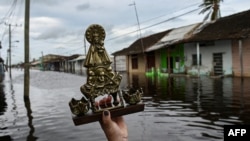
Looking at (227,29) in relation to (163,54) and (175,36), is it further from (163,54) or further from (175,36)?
(163,54)

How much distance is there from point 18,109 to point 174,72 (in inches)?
867

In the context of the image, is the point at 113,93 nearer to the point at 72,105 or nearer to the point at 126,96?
the point at 126,96

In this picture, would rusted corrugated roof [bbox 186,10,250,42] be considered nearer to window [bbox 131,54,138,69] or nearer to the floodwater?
the floodwater

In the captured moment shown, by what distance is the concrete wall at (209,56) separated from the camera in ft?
79.3

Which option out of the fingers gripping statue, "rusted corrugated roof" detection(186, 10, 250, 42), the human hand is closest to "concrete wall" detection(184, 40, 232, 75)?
"rusted corrugated roof" detection(186, 10, 250, 42)

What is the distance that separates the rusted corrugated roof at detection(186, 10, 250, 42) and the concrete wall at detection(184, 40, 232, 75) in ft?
4.03

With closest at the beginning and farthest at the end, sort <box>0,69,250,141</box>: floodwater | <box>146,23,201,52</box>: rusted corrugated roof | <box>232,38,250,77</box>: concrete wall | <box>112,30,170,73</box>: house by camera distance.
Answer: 1. <box>0,69,250,141</box>: floodwater
2. <box>232,38,250,77</box>: concrete wall
3. <box>146,23,201,52</box>: rusted corrugated roof
4. <box>112,30,170,73</box>: house

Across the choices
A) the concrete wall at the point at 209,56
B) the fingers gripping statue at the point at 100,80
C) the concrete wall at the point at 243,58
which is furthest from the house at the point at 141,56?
the fingers gripping statue at the point at 100,80

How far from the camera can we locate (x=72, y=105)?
112 inches

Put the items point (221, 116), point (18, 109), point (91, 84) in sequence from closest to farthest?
1. point (91, 84)
2. point (221, 116)
3. point (18, 109)

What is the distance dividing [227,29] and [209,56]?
3393 millimetres

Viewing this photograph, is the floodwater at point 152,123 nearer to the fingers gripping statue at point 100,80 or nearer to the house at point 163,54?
the fingers gripping statue at point 100,80

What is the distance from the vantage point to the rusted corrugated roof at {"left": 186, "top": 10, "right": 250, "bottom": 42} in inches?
848

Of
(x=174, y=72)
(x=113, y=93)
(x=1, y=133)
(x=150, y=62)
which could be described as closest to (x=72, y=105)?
(x=113, y=93)
